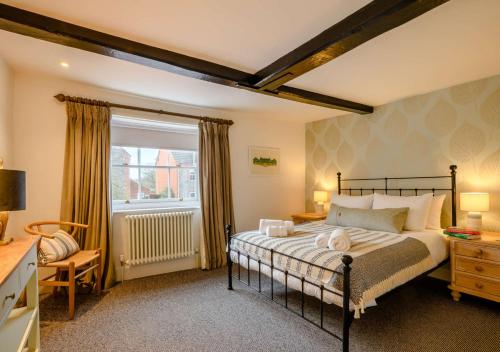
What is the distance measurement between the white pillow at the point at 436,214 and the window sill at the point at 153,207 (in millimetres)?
2970

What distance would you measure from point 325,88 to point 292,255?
2.04m

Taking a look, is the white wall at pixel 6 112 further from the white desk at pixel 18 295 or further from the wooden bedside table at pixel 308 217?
the wooden bedside table at pixel 308 217

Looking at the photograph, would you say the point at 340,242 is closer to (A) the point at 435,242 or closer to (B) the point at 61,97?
(A) the point at 435,242

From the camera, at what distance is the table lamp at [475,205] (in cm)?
264

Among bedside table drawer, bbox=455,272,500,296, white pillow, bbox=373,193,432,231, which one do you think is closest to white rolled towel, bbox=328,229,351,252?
white pillow, bbox=373,193,432,231

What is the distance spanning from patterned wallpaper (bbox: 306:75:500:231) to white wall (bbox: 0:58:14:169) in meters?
4.20

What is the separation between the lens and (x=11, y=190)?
1741 millimetres

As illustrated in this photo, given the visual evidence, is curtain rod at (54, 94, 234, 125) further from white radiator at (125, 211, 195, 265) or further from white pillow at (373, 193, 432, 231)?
white pillow at (373, 193, 432, 231)

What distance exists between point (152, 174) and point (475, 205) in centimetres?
380

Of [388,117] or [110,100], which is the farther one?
[388,117]

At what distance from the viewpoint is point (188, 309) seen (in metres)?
2.49

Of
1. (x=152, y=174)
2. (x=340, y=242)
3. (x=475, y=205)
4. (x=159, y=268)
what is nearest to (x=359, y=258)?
(x=340, y=242)

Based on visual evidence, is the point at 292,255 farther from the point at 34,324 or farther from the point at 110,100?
the point at 110,100

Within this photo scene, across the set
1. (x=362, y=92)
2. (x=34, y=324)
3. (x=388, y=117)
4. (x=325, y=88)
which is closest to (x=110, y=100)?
(x=34, y=324)
